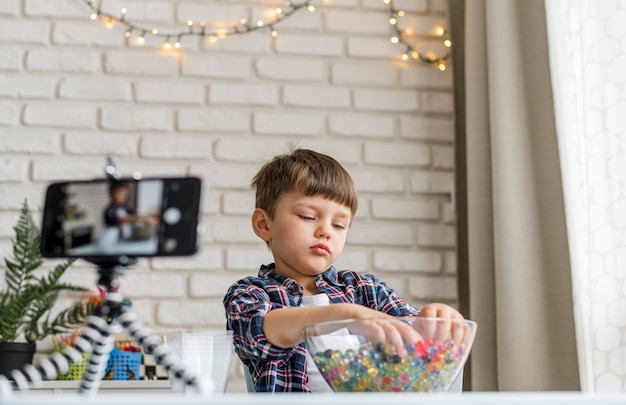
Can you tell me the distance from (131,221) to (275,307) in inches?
29.4

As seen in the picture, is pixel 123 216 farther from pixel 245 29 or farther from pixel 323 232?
pixel 245 29

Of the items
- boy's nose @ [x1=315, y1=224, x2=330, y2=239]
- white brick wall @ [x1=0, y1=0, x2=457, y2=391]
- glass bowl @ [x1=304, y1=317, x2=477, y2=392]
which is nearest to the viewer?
glass bowl @ [x1=304, y1=317, x2=477, y2=392]

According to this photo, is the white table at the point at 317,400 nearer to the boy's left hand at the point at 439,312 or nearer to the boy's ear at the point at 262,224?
the boy's left hand at the point at 439,312

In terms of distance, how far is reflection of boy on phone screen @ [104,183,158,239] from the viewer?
597mm

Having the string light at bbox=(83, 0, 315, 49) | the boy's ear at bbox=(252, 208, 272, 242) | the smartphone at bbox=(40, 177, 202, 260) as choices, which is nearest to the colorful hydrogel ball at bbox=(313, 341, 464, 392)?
the smartphone at bbox=(40, 177, 202, 260)

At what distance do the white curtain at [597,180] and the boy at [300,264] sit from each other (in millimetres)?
571

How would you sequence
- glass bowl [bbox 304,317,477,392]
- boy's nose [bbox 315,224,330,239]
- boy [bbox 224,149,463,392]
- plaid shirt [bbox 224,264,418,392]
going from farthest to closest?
boy's nose [bbox 315,224,330,239] → boy [bbox 224,149,463,392] → plaid shirt [bbox 224,264,418,392] → glass bowl [bbox 304,317,477,392]

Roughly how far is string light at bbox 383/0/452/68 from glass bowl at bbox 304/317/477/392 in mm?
1918

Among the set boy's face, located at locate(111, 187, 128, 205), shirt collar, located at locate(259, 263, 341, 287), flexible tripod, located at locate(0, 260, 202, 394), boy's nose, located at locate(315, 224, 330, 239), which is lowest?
flexible tripod, located at locate(0, 260, 202, 394)

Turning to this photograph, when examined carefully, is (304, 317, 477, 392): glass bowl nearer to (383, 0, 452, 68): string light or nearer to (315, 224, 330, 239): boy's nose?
(315, 224, 330, 239): boy's nose

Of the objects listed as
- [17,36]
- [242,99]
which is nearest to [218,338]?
[242,99]

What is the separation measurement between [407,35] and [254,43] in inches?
20.4

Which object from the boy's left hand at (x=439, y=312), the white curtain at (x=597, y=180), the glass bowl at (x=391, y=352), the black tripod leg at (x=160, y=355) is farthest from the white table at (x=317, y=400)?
the white curtain at (x=597, y=180)

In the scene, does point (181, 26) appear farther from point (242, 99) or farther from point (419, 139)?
point (419, 139)
